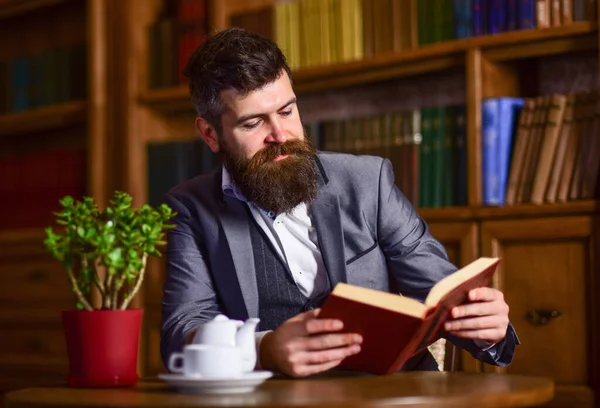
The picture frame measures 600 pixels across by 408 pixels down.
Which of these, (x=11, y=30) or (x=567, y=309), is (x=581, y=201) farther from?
(x=11, y=30)

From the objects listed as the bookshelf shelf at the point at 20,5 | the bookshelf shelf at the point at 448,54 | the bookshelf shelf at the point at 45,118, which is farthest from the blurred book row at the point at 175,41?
the bookshelf shelf at the point at 20,5

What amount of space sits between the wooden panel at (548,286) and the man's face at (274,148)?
2.55 feet

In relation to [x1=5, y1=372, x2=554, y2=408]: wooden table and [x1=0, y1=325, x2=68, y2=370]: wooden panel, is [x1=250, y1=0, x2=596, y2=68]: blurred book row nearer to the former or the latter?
[x1=5, y1=372, x2=554, y2=408]: wooden table

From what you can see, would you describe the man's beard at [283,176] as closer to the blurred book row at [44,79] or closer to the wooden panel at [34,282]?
the wooden panel at [34,282]

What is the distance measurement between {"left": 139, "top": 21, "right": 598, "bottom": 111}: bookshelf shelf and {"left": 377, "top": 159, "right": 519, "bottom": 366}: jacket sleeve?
2.27 feet

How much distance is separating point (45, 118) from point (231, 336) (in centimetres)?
264

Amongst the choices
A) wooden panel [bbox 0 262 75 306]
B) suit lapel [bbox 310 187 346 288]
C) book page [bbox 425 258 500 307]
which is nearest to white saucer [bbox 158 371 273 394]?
book page [bbox 425 258 500 307]

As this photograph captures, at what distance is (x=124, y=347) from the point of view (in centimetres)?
141

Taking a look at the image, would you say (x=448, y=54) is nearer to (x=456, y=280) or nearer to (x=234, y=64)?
(x=234, y=64)

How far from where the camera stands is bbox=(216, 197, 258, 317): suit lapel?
1908mm

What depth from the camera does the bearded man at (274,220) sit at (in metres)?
1.91

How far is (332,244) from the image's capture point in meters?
1.94

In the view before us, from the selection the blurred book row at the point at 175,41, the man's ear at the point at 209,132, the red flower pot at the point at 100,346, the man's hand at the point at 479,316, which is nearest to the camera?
the red flower pot at the point at 100,346

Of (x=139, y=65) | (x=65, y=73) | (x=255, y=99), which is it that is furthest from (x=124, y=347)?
(x=65, y=73)
